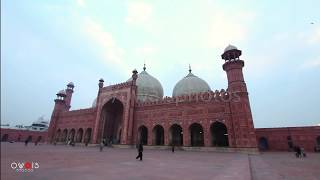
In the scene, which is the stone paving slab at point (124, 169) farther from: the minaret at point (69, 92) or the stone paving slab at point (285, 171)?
the minaret at point (69, 92)

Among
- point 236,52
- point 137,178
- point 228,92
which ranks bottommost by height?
point 137,178

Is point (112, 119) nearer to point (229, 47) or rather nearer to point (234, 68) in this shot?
point (234, 68)

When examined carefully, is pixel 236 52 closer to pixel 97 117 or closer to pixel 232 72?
pixel 232 72

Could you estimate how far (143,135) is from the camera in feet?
95.8

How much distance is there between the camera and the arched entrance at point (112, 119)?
31406mm

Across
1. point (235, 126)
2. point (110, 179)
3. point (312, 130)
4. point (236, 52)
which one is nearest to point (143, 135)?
point (235, 126)

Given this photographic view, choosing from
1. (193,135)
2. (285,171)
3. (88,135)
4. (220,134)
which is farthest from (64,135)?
(285,171)

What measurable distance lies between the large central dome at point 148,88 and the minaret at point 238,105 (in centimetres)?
1524

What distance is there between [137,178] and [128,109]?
2295 centimetres

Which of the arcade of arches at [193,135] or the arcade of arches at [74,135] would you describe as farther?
the arcade of arches at [74,135]

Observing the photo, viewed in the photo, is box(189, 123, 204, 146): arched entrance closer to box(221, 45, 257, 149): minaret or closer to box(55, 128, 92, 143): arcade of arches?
box(221, 45, 257, 149): minaret

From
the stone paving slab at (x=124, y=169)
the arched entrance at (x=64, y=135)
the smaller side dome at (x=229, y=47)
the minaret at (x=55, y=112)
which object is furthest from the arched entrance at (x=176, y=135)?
the minaret at (x=55, y=112)

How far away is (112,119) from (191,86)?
49.9 feet

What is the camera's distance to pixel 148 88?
1406 inches
